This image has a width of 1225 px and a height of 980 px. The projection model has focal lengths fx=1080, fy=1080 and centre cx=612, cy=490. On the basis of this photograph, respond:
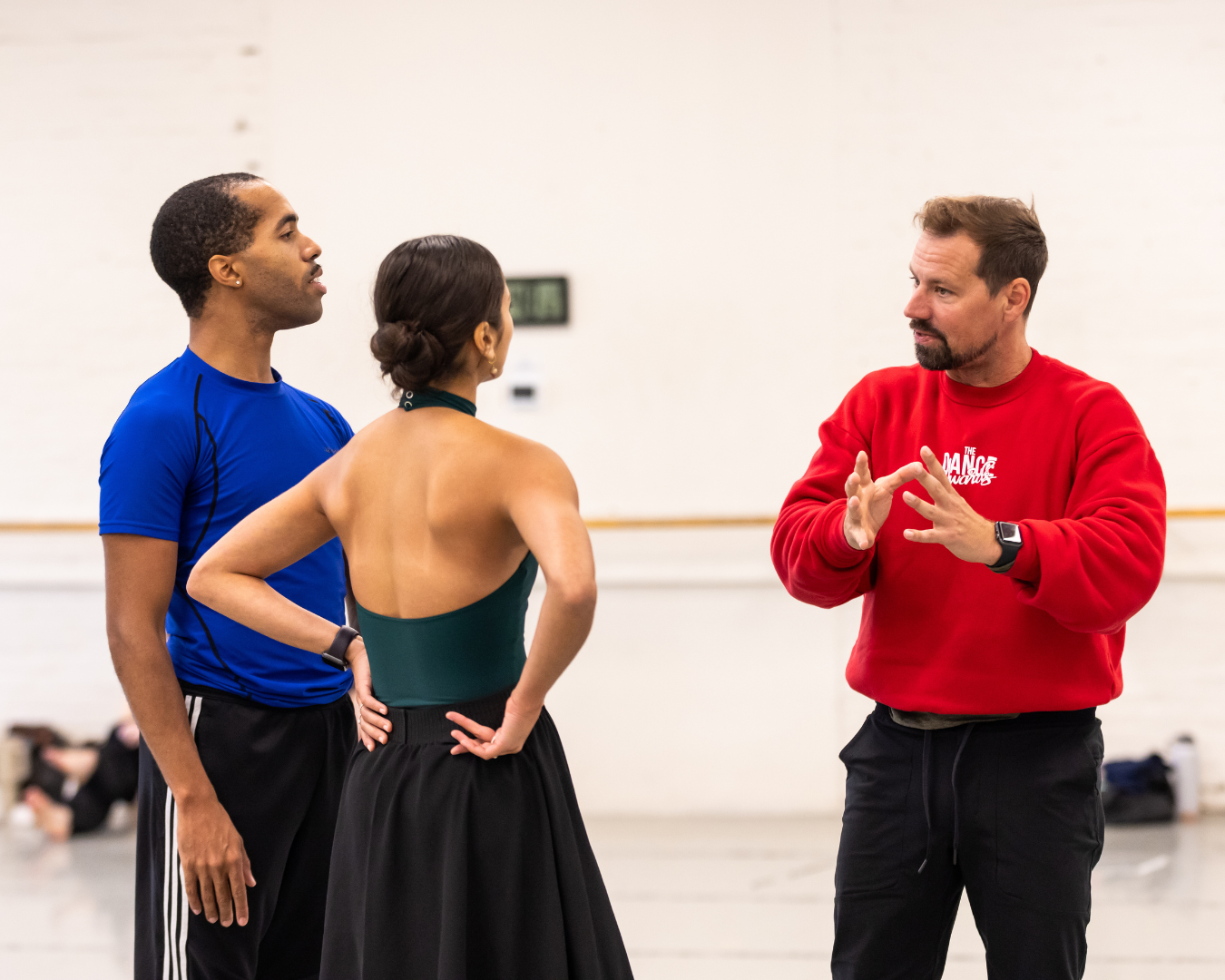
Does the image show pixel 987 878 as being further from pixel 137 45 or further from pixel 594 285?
pixel 137 45

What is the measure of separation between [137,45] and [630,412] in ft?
7.48

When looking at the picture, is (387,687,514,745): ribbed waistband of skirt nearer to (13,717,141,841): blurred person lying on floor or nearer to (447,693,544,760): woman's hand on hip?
(447,693,544,760): woman's hand on hip

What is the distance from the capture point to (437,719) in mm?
1371

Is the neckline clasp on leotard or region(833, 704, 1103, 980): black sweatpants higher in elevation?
the neckline clasp on leotard

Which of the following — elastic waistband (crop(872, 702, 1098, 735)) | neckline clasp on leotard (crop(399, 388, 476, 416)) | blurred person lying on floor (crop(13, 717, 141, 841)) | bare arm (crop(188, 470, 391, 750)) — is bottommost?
blurred person lying on floor (crop(13, 717, 141, 841))

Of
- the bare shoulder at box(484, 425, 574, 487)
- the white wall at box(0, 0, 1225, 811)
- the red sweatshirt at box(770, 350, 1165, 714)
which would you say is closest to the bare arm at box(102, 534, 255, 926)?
the bare shoulder at box(484, 425, 574, 487)

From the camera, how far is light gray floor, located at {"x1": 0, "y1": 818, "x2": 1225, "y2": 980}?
2.74 metres

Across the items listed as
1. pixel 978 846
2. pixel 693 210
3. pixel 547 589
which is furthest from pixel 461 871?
pixel 693 210

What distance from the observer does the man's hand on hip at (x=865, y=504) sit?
4.56 feet

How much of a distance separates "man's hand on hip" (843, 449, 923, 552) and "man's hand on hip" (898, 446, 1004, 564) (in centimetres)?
4

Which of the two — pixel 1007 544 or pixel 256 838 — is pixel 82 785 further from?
pixel 1007 544

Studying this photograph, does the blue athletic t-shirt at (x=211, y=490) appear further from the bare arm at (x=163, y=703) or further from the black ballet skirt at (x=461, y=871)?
the black ballet skirt at (x=461, y=871)

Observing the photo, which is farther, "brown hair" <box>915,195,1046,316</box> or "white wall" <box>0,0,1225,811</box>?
"white wall" <box>0,0,1225,811</box>

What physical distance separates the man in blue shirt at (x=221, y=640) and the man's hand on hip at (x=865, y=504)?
688 mm
